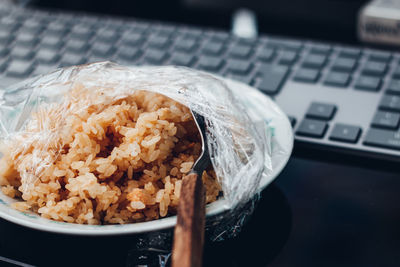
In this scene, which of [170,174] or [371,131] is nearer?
[170,174]

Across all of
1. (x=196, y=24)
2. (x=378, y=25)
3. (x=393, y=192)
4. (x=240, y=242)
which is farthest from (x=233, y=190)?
(x=196, y=24)

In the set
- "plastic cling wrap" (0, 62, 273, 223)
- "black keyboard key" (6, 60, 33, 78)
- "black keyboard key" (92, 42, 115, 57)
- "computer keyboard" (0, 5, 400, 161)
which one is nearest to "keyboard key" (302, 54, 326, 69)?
"computer keyboard" (0, 5, 400, 161)

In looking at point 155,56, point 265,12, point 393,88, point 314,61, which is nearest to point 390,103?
point 393,88

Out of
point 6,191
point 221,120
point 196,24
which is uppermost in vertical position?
point 196,24

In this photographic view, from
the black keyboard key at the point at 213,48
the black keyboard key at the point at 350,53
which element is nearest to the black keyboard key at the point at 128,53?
the black keyboard key at the point at 213,48

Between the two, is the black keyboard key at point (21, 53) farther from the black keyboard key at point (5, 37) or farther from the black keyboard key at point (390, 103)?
the black keyboard key at point (390, 103)

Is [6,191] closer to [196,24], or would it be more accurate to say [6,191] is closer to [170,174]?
[170,174]

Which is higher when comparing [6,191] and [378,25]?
[378,25]
